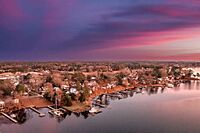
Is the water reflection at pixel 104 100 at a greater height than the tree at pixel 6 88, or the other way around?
the tree at pixel 6 88

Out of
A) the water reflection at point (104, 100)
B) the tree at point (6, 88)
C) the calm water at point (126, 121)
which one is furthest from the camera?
the tree at point (6, 88)

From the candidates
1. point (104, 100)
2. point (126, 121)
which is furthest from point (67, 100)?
point (126, 121)

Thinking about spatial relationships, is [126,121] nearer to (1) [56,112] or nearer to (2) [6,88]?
(1) [56,112]

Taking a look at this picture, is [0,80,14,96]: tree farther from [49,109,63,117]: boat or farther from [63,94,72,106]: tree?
[49,109,63,117]: boat

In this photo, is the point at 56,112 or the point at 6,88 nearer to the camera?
the point at 56,112

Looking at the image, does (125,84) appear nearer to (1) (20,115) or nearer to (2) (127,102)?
(2) (127,102)

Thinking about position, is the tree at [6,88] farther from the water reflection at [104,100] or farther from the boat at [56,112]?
the boat at [56,112]

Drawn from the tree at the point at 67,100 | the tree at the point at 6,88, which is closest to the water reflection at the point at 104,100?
the tree at the point at 67,100

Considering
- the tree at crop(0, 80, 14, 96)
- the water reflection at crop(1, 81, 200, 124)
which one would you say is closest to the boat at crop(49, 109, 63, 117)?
the water reflection at crop(1, 81, 200, 124)

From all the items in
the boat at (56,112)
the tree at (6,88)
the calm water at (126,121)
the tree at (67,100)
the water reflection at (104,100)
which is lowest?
the calm water at (126,121)
